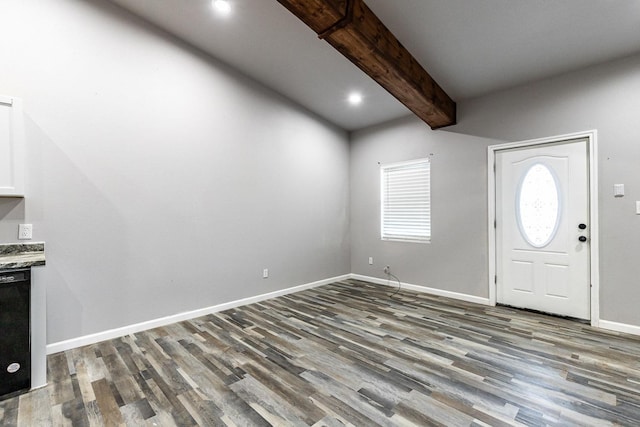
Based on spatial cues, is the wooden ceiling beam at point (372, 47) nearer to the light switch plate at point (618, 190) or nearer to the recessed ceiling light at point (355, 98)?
the recessed ceiling light at point (355, 98)

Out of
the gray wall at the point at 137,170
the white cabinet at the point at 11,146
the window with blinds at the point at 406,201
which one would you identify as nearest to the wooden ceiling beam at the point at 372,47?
the window with blinds at the point at 406,201

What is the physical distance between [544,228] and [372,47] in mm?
2999

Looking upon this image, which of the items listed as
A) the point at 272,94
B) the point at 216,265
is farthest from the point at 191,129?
the point at 216,265

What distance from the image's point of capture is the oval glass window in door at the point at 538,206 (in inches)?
138

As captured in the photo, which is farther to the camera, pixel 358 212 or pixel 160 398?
pixel 358 212

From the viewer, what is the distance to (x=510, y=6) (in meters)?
2.49

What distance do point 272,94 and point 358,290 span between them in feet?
11.1

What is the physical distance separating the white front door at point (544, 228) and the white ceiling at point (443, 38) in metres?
0.99

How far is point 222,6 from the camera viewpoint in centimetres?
297

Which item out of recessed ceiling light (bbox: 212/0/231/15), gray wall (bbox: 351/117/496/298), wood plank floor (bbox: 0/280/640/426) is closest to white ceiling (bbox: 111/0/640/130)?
recessed ceiling light (bbox: 212/0/231/15)

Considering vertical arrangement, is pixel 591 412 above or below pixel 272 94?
below

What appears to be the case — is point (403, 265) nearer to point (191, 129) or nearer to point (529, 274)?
point (529, 274)

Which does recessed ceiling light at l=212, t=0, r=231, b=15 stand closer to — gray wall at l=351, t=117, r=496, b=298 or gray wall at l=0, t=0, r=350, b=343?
gray wall at l=0, t=0, r=350, b=343

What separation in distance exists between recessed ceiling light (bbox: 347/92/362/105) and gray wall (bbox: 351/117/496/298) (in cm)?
83
